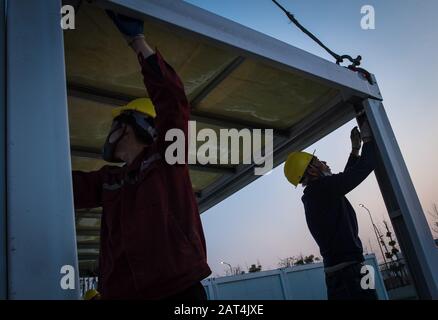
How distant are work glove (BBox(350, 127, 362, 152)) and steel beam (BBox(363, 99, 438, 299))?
409 millimetres

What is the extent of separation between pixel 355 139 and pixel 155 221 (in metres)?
2.23

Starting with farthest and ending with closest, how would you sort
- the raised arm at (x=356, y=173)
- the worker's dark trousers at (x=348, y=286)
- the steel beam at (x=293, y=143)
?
the worker's dark trousers at (x=348, y=286) < the steel beam at (x=293, y=143) < the raised arm at (x=356, y=173)

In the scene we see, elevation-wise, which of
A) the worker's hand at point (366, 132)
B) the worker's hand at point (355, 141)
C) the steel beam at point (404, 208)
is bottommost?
the steel beam at point (404, 208)

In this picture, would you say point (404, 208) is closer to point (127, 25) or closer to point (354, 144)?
point (354, 144)

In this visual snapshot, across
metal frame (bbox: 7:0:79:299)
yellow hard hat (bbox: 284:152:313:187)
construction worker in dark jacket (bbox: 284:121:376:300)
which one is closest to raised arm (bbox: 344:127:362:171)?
construction worker in dark jacket (bbox: 284:121:376:300)

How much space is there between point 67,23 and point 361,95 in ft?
6.92

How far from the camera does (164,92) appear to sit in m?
2.12

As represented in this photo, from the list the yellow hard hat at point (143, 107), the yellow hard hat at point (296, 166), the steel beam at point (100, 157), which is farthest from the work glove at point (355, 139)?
the yellow hard hat at point (143, 107)

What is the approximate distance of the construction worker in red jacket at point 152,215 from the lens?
1877 mm

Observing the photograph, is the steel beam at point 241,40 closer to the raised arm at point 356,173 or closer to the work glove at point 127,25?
the work glove at point 127,25

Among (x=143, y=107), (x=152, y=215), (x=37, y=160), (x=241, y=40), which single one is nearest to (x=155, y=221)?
(x=152, y=215)

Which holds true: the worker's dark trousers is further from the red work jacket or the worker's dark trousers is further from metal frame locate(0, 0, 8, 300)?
metal frame locate(0, 0, 8, 300)

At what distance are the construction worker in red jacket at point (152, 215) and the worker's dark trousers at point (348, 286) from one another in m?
1.91

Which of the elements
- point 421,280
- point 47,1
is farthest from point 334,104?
point 47,1
